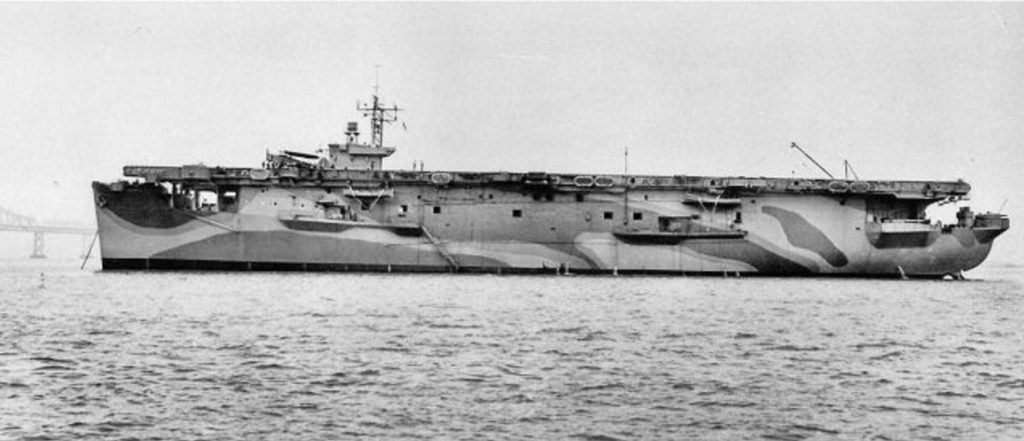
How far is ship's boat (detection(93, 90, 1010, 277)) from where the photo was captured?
31375 millimetres

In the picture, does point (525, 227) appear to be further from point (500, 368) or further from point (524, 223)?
point (500, 368)

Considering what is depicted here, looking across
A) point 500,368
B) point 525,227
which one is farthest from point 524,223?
point 500,368

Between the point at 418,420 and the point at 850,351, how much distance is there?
737 cm

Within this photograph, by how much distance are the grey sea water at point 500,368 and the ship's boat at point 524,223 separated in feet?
31.3

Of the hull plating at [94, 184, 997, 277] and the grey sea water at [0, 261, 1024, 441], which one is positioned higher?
the hull plating at [94, 184, 997, 277]

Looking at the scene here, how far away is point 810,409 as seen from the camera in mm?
9852

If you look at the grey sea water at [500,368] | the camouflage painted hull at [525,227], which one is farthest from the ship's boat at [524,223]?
the grey sea water at [500,368]

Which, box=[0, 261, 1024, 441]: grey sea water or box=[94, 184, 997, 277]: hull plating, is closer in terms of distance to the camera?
box=[0, 261, 1024, 441]: grey sea water

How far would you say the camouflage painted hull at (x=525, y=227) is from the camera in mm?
31391

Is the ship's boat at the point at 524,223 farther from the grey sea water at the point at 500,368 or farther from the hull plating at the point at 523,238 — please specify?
the grey sea water at the point at 500,368

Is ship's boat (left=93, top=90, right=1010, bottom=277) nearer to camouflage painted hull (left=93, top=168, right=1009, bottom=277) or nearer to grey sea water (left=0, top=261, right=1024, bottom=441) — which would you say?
camouflage painted hull (left=93, top=168, right=1009, bottom=277)

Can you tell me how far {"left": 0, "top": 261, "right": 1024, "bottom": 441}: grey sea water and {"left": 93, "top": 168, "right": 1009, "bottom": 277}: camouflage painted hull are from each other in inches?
375

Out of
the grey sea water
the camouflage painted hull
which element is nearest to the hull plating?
the camouflage painted hull

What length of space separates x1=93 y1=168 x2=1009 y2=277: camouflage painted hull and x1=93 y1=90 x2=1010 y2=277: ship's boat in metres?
0.04
